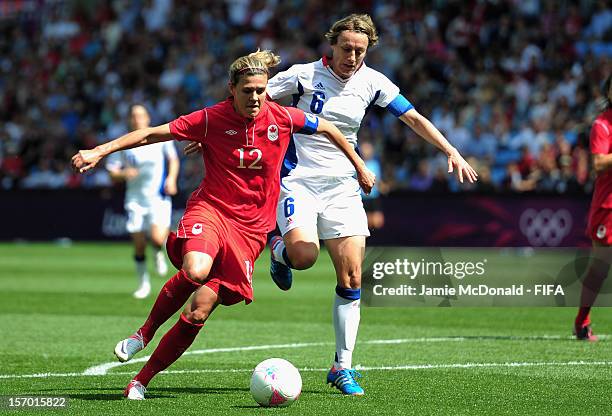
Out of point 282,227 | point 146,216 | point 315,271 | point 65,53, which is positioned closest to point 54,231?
point 65,53

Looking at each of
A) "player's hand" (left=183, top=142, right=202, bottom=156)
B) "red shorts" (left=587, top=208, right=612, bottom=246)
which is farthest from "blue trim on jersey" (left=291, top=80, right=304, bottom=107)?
"red shorts" (left=587, top=208, right=612, bottom=246)

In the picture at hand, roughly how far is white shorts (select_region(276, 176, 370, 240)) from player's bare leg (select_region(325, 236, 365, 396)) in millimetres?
121

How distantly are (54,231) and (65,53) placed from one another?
7.11 meters

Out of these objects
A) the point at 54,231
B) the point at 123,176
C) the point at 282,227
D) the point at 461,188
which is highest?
the point at 282,227

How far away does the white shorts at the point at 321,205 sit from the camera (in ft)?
28.1

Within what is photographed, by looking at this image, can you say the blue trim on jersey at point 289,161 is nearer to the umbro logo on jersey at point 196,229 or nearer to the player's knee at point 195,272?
the umbro logo on jersey at point 196,229

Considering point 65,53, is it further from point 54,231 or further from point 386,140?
point 386,140

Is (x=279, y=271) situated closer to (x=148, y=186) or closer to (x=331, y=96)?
(x=331, y=96)

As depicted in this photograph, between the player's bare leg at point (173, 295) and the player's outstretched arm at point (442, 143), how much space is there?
6.28ft

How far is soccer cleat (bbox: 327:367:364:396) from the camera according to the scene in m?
7.92

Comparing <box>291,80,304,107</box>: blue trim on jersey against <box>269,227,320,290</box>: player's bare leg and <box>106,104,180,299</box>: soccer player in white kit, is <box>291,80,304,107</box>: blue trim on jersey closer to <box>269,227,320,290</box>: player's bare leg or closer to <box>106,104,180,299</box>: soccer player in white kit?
<box>269,227,320,290</box>: player's bare leg

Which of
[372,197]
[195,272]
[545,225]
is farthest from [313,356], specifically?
[545,225]

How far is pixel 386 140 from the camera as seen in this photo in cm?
2589

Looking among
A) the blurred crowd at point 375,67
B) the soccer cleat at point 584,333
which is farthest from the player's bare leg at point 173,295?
the blurred crowd at point 375,67
